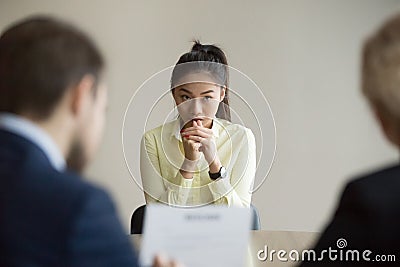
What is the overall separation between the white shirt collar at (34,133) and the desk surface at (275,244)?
2.48ft

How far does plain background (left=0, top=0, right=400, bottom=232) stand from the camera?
5.26 feet

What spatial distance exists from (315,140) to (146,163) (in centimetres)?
42

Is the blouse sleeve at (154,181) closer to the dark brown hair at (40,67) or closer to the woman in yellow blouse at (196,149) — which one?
the woman in yellow blouse at (196,149)

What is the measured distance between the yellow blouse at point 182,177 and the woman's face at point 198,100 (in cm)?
2

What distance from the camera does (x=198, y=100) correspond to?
5.19ft

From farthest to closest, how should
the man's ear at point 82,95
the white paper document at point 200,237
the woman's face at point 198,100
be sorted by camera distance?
the woman's face at point 198,100, the white paper document at point 200,237, the man's ear at point 82,95

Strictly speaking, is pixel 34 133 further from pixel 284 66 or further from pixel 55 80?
pixel 284 66

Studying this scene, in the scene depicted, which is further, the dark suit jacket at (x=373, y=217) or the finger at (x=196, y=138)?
the finger at (x=196, y=138)

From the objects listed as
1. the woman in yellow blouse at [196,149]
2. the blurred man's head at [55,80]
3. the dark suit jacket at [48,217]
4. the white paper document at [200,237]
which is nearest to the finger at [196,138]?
the woman in yellow blouse at [196,149]

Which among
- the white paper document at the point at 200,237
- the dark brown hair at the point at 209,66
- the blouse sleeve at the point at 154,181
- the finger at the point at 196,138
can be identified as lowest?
the white paper document at the point at 200,237

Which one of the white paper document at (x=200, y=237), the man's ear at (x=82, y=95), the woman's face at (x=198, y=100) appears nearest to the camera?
the man's ear at (x=82, y=95)

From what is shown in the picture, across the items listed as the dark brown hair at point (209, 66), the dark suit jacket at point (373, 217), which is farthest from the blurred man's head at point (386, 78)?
the dark brown hair at point (209, 66)

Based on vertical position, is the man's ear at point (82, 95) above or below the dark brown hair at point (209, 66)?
below

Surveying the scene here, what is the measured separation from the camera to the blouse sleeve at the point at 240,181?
1589 mm
